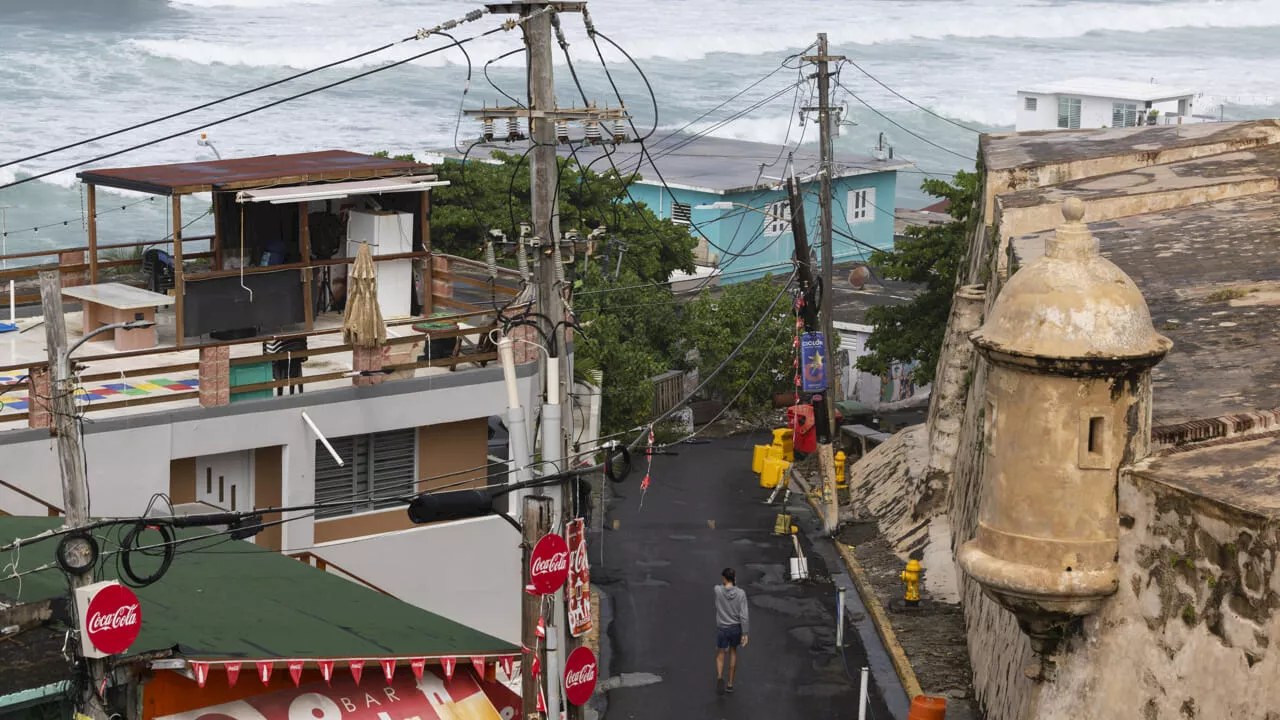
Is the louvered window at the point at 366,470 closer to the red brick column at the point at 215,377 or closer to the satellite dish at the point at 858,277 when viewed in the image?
the red brick column at the point at 215,377

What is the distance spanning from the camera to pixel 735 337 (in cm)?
4412

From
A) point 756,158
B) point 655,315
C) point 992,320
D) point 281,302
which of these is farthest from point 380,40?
point 992,320

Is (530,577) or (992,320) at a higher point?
(992,320)

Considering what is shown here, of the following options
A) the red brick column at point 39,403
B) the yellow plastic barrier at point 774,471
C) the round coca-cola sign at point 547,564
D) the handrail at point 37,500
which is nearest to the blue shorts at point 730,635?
the round coca-cola sign at point 547,564

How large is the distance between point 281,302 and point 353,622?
750 cm

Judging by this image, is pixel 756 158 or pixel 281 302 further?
pixel 756 158

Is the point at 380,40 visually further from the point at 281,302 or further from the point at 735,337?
the point at 281,302

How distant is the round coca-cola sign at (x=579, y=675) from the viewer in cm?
1706

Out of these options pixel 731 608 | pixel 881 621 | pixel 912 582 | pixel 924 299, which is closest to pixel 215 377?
pixel 731 608

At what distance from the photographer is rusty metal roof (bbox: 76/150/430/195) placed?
2286 cm

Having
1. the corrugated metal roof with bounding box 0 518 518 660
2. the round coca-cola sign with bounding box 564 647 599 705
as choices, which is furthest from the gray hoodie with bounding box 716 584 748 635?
the round coca-cola sign with bounding box 564 647 599 705

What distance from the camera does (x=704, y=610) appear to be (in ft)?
89.5

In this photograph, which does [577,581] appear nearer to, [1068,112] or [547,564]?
[547,564]

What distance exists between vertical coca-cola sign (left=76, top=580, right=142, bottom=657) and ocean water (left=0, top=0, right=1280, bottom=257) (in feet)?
250
